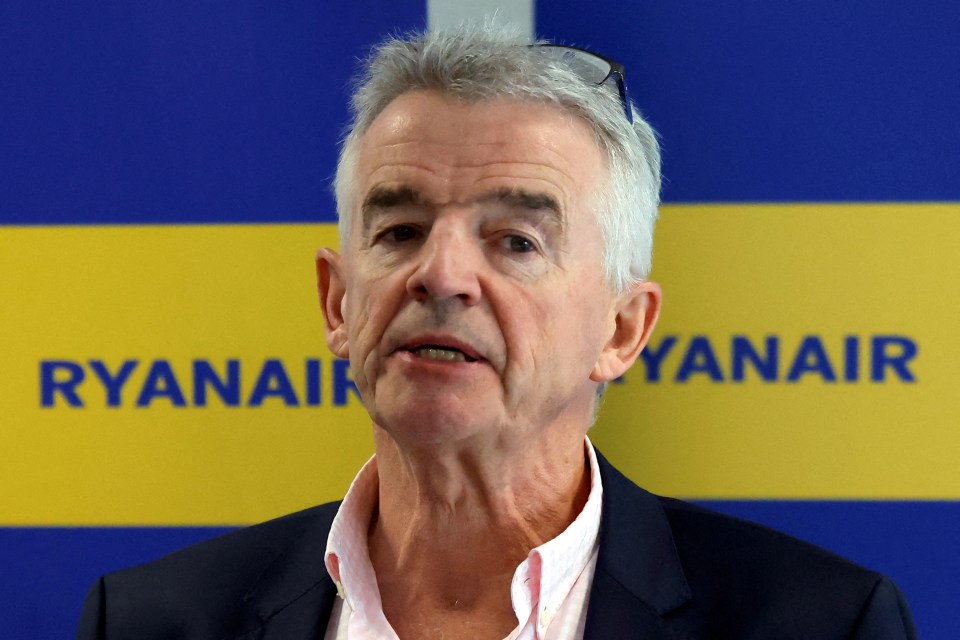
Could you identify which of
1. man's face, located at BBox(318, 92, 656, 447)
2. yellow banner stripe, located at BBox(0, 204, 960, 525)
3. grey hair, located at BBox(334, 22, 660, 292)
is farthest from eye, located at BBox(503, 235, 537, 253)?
yellow banner stripe, located at BBox(0, 204, 960, 525)

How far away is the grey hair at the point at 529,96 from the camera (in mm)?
1503

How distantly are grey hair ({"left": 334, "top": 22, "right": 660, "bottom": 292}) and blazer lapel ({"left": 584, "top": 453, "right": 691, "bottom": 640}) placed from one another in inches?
12.0

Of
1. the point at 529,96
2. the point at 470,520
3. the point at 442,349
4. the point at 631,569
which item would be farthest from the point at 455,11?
the point at 631,569

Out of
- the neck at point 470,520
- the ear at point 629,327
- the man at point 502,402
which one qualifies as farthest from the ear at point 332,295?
the ear at point 629,327

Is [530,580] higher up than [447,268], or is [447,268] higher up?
[447,268]

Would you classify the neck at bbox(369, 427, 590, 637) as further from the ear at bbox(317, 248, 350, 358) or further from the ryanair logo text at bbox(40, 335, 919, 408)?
the ryanair logo text at bbox(40, 335, 919, 408)

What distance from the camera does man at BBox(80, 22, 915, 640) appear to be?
1.44 m

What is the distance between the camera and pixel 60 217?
1936 mm

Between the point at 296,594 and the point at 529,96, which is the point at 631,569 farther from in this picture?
the point at 529,96

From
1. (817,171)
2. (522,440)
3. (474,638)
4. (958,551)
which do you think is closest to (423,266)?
(522,440)

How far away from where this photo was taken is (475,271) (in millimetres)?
1433

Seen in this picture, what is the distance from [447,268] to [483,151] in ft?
0.56

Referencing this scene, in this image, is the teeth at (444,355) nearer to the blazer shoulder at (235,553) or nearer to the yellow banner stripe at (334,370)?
the blazer shoulder at (235,553)

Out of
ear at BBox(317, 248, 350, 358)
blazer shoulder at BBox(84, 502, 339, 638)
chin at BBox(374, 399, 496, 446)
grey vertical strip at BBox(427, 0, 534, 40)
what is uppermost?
grey vertical strip at BBox(427, 0, 534, 40)
